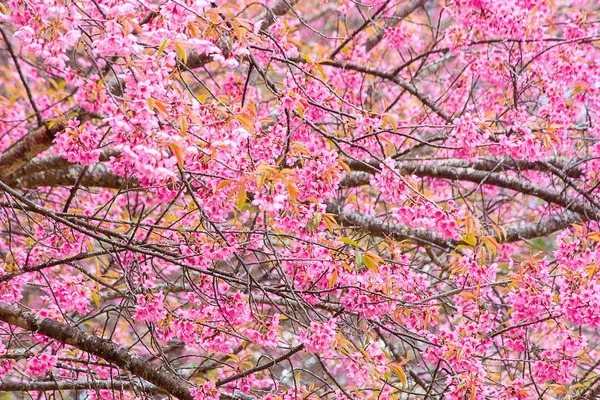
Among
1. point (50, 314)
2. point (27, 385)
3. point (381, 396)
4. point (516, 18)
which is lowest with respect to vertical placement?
point (381, 396)

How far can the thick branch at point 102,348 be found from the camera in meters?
3.25

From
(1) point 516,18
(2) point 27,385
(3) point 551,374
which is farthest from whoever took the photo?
(1) point 516,18

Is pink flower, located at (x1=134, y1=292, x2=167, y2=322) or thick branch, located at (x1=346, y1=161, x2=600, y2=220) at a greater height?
thick branch, located at (x1=346, y1=161, x2=600, y2=220)

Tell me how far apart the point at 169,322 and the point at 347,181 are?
2037mm

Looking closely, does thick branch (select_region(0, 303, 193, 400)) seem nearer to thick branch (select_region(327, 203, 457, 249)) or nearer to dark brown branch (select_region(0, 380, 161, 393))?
dark brown branch (select_region(0, 380, 161, 393))

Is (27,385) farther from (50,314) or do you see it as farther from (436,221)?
(436,221)

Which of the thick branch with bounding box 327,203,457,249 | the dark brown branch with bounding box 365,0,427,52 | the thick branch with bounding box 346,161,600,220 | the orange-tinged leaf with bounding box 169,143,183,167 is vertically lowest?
the orange-tinged leaf with bounding box 169,143,183,167

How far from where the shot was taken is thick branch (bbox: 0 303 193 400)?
3.25 metres

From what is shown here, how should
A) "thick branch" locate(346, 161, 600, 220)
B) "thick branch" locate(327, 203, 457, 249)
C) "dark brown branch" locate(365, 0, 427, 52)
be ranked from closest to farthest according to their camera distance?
1. "thick branch" locate(346, 161, 600, 220)
2. "thick branch" locate(327, 203, 457, 249)
3. "dark brown branch" locate(365, 0, 427, 52)

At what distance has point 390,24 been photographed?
227 inches

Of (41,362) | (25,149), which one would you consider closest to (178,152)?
(41,362)

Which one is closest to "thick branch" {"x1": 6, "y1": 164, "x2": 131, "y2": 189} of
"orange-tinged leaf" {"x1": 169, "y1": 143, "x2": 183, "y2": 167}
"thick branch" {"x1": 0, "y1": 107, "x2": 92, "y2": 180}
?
"thick branch" {"x1": 0, "y1": 107, "x2": 92, "y2": 180}

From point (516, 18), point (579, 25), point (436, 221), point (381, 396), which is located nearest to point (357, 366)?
point (381, 396)

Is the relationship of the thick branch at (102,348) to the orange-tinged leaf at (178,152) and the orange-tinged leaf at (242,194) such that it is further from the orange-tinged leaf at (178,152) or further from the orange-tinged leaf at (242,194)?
the orange-tinged leaf at (178,152)
